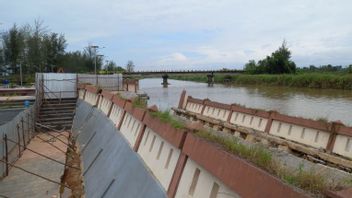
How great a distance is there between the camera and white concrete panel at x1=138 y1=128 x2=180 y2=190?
599 centimetres

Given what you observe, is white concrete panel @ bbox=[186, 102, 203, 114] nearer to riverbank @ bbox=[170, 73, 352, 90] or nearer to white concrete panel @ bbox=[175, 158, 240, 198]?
white concrete panel @ bbox=[175, 158, 240, 198]

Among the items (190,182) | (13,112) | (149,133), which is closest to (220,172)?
(190,182)

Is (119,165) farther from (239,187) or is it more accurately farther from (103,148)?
(239,187)

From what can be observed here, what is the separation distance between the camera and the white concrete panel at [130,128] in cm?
A: 943

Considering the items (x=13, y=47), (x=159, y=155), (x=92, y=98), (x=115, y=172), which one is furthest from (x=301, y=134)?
(x=13, y=47)

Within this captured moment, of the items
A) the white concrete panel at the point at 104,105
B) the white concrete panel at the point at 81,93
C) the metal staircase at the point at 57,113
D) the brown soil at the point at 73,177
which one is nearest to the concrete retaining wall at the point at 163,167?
the brown soil at the point at 73,177

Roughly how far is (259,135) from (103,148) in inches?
211

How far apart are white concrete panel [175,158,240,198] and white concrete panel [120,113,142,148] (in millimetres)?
4108

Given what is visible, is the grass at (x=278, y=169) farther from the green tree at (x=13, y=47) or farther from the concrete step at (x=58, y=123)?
the green tree at (x=13, y=47)

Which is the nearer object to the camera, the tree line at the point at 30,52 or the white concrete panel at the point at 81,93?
the white concrete panel at the point at 81,93

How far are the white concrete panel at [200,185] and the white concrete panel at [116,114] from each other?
7521 millimetres

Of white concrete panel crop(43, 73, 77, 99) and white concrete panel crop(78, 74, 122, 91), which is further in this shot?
white concrete panel crop(78, 74, 122, 91)

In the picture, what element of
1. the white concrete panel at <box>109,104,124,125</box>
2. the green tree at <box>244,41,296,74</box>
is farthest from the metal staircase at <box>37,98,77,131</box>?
the green tree at <box>244,41,296,74</box>

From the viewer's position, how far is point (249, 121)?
15516 millimetres
